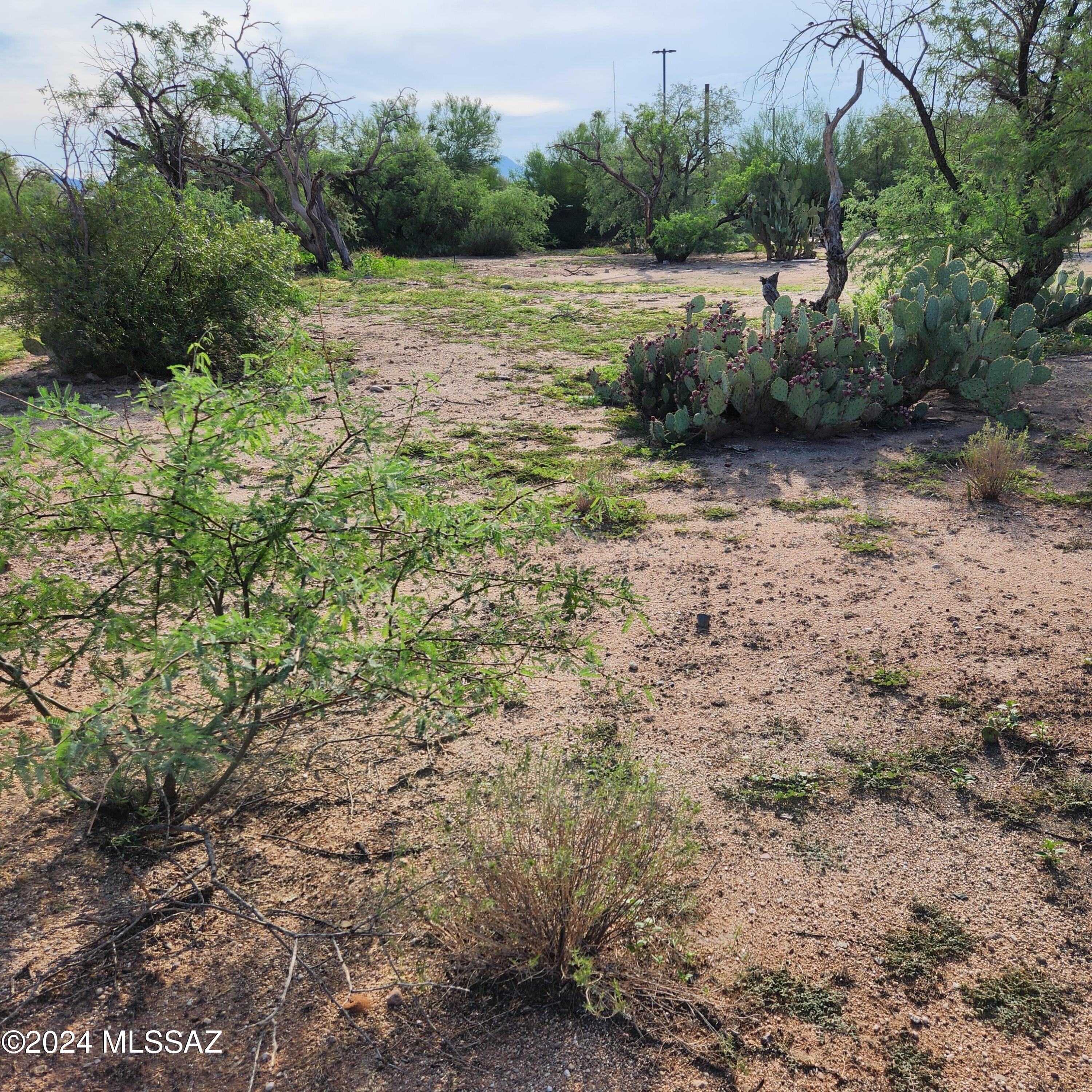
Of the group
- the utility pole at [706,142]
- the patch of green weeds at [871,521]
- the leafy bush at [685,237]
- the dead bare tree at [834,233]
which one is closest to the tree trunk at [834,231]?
the dead bare tree at [834,233]

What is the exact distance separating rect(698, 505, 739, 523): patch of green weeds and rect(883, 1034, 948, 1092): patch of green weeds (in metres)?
3.19

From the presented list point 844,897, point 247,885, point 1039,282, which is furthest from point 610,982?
point 1039,282

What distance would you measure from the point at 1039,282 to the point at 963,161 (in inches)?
84.6

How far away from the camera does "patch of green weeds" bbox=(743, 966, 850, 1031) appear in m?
1.93

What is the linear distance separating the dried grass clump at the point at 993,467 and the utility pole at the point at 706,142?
23.0 m

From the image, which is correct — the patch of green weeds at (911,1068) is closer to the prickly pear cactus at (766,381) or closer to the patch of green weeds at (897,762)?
the patch of green weeds at (897,762)

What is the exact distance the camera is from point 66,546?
183 inches

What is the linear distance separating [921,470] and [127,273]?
22.6ft

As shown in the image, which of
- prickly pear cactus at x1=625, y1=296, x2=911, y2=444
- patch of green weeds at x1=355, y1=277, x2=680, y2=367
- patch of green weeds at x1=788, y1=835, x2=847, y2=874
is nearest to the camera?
patch of green weeds at x1=788, y1=835, x2=847, y2=874

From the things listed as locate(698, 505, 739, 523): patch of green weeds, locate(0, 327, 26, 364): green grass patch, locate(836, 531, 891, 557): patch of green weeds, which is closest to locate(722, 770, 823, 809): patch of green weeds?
locate(836, 531, 891, 557): patch of green weeds

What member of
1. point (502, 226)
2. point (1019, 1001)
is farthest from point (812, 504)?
point (502, 226)

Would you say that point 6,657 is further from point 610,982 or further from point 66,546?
point 66,546

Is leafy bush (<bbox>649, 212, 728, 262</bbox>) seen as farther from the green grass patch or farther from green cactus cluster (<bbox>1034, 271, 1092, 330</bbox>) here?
the green grass patch

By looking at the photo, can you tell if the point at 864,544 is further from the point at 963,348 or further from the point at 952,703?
the point at 963,348
